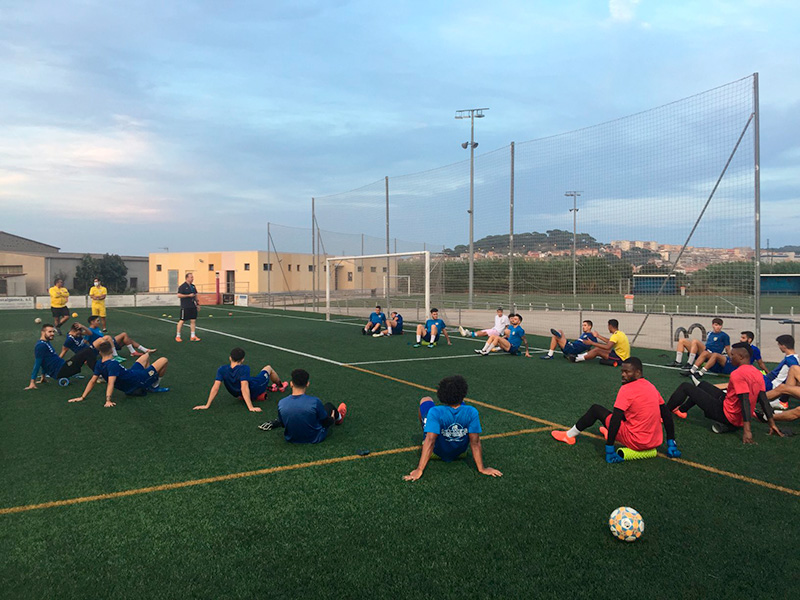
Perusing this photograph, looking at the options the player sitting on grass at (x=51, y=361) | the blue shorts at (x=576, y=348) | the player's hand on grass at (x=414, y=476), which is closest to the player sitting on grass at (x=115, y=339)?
the player sitting on grass at (x=51, y=361)

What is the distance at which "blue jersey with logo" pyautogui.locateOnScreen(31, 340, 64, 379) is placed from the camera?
9.50 meters

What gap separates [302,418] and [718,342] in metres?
9.07

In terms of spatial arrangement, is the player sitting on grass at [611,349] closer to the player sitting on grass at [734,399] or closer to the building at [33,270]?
the player sitting on grass at [734,399]

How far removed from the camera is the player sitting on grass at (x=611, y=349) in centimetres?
1198

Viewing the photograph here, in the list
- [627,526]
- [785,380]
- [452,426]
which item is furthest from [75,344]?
[785,380]

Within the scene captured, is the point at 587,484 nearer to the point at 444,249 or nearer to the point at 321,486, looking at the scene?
the point at 321,486

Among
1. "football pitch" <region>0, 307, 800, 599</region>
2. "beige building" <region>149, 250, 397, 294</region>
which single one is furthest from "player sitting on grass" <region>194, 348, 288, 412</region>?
"beige building" <region>149, 250, 397, 294</region>

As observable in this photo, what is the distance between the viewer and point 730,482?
204 inches

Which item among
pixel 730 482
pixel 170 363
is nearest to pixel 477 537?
pixel 730 482

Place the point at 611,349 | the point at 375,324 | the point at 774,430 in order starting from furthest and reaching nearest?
the point at 375,324 < the point at 611,349 < the point at 774,430

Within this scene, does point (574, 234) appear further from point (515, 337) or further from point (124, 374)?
point (124, 374)

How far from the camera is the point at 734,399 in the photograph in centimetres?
654

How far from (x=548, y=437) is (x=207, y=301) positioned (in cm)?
3898

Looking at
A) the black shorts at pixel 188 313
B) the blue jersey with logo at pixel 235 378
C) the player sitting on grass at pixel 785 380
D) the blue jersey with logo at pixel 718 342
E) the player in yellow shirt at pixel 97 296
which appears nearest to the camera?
the player sitting on grass at pixel 785 380
